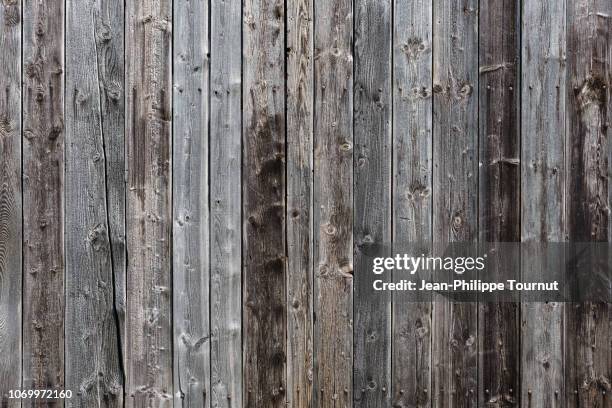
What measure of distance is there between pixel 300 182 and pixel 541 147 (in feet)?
2.71

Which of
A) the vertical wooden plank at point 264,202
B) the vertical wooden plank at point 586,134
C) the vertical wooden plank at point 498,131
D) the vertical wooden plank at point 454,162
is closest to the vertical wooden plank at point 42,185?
the vertical wooden plank at point 264,202

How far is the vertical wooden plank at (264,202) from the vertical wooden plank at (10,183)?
76 centimetres

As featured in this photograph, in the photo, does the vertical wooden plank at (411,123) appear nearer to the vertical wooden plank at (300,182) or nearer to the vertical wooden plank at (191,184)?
the vertical wooden plank at (300,182)

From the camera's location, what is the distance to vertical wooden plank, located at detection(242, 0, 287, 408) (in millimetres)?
2234

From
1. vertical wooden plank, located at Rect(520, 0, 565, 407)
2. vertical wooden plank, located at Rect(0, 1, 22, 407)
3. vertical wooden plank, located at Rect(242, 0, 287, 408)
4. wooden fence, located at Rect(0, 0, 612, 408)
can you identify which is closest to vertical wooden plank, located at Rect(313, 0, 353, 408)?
wooden fence, located at Rect(0, 0, 612, 408)

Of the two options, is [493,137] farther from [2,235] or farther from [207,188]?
[2,235]

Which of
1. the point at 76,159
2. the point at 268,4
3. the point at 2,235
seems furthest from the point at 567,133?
the point at 2,235

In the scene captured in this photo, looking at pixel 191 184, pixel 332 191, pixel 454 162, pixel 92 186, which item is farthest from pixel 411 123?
pixel 92 186

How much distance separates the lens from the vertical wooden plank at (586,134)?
226cm

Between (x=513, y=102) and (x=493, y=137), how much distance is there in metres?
0.14

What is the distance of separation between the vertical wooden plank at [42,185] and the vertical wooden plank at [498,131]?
4.68ft

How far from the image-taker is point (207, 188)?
88.0 inches

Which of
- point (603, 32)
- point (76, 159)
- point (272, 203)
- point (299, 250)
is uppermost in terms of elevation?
point (603, 32)

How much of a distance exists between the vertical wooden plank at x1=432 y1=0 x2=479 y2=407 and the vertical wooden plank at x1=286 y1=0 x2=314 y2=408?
43cm
